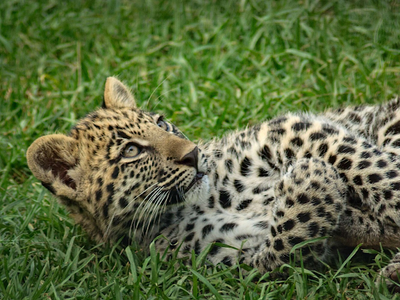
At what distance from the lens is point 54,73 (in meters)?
10.7

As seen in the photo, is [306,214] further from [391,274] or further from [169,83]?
[169,83]

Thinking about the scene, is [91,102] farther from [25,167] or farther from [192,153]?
[192,153]

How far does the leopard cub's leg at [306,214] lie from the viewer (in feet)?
17.4

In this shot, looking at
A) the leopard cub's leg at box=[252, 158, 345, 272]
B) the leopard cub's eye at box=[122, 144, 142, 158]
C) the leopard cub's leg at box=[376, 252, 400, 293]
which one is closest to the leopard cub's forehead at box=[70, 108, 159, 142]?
the leopard cub's eye at box=[122, 144, 142, 158]

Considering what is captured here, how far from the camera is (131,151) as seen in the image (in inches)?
233

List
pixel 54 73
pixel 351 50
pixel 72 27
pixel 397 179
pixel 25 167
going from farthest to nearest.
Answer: pixel 72 27 < pixel 54 73 < pixel 351 50 < pixel 25 167 < pixel 397 179

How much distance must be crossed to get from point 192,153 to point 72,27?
6.95 m

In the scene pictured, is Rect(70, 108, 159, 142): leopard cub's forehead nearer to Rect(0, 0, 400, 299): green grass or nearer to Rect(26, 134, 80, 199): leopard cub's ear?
Rect(26, 134, 80, 199): leopard cub's ear

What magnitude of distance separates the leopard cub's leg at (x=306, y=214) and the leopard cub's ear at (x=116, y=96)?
2.27 meters

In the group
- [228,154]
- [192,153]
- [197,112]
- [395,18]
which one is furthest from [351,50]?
[192,153]

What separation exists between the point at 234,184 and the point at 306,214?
Result: 38.8 inches

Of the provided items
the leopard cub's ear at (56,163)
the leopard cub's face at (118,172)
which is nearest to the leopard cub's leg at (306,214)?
the leopard cub's face at (118,172)

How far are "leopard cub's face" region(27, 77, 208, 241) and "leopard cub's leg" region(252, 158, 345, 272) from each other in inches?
34.5

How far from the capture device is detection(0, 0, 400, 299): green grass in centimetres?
538
